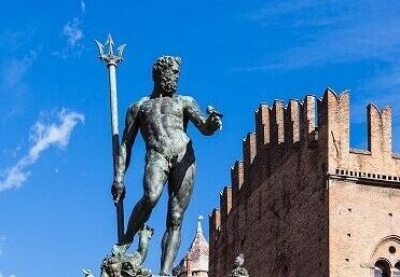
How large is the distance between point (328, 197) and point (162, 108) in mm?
35000

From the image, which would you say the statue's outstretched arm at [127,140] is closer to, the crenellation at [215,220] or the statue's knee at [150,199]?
the statue's knee at [150,199]

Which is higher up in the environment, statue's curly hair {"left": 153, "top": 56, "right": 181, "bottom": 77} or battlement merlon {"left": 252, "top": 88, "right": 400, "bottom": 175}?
battlement merlon {"left": 252, "top": 88, "right": 400, "bottom": 175}

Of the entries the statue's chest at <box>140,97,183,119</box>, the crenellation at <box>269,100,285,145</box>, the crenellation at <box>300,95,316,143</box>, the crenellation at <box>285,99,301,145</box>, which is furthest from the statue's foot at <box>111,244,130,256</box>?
the crenellation at <box>269,100,285,145</box>

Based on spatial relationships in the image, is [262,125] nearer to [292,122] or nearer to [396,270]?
[292,122]

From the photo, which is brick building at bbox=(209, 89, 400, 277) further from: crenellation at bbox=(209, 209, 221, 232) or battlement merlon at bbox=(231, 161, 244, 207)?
crenellation at bbox=(209, 209, 221, 232)

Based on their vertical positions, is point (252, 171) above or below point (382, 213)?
above

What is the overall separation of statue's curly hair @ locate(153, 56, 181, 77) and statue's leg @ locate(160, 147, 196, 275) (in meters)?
0.87

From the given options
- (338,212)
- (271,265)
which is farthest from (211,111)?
(271,265)

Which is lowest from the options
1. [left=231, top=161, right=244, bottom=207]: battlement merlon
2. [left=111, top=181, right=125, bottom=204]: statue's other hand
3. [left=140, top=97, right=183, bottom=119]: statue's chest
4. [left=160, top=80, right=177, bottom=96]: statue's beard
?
[left=111, top=181, right=125, bottom=204]: statue's other hand

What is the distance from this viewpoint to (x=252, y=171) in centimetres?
5525

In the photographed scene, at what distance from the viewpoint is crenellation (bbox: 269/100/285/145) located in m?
52.5

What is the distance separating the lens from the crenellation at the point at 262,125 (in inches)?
2135

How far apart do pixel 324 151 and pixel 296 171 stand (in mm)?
2442

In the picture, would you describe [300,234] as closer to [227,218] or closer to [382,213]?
[382,213]
